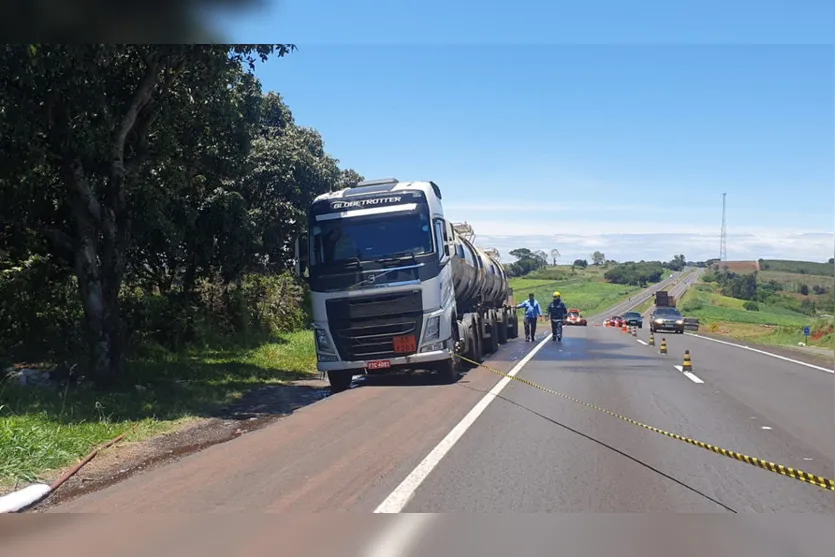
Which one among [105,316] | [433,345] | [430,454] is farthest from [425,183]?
[430,454]

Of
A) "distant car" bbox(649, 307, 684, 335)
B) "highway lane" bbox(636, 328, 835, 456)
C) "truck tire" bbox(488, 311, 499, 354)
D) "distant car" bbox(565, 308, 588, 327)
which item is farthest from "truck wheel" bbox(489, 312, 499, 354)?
"distant car" bbox(565, 308, 588, 327)

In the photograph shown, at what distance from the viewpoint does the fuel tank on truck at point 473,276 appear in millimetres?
18328

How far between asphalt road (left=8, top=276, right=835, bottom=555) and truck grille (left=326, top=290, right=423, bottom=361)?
76 cm

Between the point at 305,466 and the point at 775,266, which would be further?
the point at 775,266

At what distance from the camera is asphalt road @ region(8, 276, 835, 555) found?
6.38 metres

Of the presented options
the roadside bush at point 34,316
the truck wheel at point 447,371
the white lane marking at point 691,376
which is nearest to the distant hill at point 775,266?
the white lane marking at point 691,376

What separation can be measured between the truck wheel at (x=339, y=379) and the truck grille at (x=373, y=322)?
2.06ft

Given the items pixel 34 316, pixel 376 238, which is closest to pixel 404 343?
pixel 376 238

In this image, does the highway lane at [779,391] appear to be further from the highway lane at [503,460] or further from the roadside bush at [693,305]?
the roadside bush at [693,305]

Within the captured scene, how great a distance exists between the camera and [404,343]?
563 inches

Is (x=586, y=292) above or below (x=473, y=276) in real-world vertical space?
below

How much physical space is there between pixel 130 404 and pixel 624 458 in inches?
305

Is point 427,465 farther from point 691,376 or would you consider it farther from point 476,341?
point 476,341

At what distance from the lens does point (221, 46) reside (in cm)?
1184
